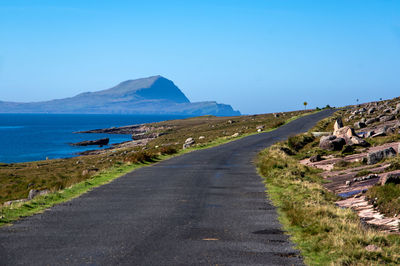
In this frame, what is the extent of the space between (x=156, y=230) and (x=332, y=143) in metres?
22.9

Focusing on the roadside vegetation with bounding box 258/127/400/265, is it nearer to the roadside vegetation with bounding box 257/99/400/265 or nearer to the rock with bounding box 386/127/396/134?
the roadside vegetation with bounding box 257/99/400/265

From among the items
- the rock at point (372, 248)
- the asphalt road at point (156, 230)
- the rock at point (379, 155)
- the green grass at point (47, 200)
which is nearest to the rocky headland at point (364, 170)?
the rock at point (379, 155)

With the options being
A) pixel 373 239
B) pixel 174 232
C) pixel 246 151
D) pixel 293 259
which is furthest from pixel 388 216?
pixel 246 151

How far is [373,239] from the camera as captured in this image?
32.5 feet

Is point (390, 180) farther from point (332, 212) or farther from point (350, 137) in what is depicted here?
point (350, 137)

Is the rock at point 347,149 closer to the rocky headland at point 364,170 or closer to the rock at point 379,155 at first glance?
the rocky headland at point 364,170

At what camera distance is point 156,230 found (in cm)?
1144

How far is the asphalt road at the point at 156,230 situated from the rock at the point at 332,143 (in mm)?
13477

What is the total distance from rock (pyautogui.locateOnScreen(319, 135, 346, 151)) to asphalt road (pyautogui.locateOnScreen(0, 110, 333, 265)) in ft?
44.2

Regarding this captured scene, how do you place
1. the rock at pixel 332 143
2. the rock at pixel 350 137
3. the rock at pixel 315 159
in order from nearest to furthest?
the rock at pixel 315 159, the rock at pixel 350 137, the rock at pixel 332 143

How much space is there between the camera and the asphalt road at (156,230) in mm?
9094

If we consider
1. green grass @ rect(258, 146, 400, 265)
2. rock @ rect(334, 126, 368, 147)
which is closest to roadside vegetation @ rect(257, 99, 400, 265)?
green grass @ rect(258, 146, 400, 265)

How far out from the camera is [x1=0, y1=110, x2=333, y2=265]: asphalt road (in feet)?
29.8

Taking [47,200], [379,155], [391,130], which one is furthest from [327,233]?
[391,130]
